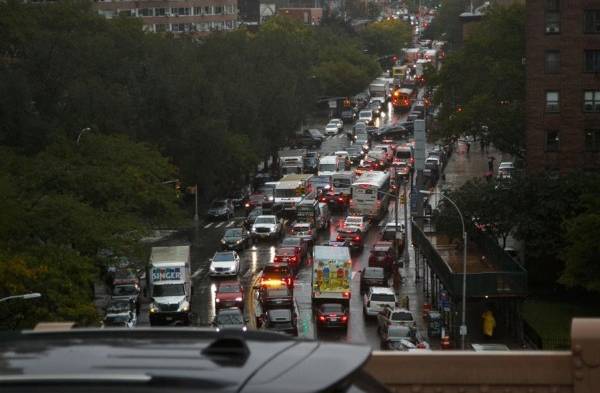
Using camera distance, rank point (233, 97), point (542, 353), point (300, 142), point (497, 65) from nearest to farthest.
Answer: point (542, 353)
point (497, 65)
point (233, 97)
point (300, 142)

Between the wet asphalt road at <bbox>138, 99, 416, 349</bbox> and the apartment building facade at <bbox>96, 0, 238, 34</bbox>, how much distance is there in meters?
85.7

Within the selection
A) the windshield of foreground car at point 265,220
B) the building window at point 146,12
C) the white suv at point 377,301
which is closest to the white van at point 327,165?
the windshield of foreground car at point 265,220

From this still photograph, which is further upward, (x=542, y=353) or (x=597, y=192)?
(x=542, y=353)

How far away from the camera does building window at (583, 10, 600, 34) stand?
204ft

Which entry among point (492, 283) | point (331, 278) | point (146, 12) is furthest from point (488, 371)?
point (146, 12)

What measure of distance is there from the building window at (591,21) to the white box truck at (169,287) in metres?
21.4

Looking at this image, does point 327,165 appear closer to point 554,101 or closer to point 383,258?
point 383,258

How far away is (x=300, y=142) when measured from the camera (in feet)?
378

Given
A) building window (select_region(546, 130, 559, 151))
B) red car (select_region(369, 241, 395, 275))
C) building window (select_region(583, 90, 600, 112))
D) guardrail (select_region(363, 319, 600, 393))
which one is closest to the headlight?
red car (select_region(369, 241, 395, 275))

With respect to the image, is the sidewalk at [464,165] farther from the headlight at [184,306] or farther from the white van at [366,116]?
the headlight at [184,306]

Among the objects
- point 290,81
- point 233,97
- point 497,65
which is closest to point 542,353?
point 497,65

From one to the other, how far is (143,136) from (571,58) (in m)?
26.5

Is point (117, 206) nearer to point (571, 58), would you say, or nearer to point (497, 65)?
point (571, 58)

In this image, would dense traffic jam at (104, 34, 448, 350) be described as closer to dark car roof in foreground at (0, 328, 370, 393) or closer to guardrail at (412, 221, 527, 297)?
guardrail at (412, 221, 527, 297)
